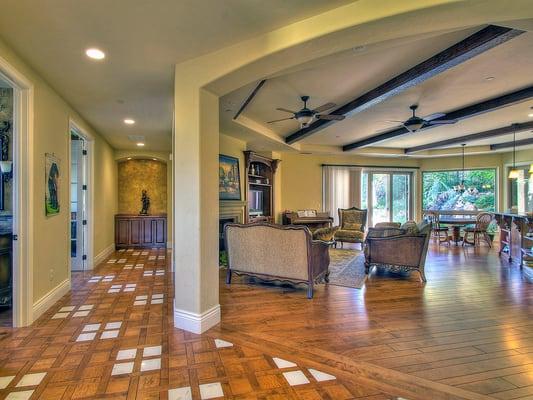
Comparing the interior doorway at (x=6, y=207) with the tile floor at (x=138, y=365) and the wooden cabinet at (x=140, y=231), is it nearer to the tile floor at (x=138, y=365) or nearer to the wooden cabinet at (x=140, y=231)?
the tile floor at (x=138, y=365)

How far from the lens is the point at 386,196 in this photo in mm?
10094

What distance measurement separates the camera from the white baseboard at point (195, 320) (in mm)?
2879

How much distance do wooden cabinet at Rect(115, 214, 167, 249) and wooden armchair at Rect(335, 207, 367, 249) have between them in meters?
4.40

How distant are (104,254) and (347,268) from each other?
488 centimetres

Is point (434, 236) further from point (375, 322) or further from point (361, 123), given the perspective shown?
point (375, 322)

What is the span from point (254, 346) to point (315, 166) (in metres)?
7.16

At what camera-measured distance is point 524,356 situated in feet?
8.00

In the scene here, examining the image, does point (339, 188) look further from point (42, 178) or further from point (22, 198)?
point (22, 198)

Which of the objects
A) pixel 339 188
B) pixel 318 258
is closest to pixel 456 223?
pixel 339 188

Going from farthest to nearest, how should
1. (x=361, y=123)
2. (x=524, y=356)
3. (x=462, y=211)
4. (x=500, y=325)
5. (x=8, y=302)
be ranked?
(x=462, y=211) → (x=361, y=123) → (x=8, y=302) → (x=500, y=325) → (x=524, y=356)

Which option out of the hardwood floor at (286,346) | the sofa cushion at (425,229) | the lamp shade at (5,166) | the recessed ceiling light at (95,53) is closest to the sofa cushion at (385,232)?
the sofa cushion at (425,229)

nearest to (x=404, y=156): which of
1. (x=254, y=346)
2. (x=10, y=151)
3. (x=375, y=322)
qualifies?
(x=375, y=322)

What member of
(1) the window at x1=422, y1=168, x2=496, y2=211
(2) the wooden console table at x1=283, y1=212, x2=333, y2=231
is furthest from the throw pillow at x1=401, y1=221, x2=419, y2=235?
(1) the window at x1=422, y1=168, x2=496, y2=211

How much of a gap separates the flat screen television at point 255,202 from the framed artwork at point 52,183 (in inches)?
171
